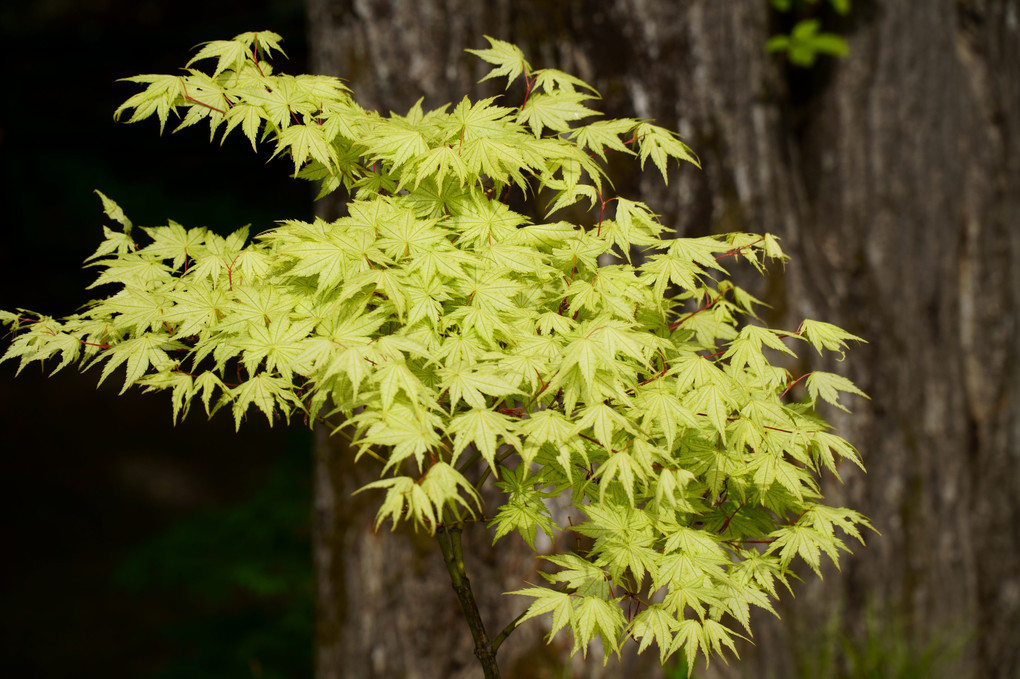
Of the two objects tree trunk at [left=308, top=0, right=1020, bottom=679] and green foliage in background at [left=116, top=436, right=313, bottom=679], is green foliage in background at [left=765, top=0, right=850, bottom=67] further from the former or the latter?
green foliage in background at [left=116, top=436, right=313, bottom=679]

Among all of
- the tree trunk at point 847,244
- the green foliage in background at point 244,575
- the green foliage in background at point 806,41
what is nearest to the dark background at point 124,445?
the green foliage in background at point 244,575

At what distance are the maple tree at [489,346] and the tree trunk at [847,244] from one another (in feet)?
4.17

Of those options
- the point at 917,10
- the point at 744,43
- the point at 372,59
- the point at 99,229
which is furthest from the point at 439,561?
the point at 99,229

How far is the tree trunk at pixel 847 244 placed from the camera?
2.81 metres

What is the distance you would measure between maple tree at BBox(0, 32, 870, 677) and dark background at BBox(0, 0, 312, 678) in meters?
3.09

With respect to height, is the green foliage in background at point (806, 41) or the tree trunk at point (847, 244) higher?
the green foliage in background at point (806, 41)

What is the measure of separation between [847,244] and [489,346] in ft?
8.03

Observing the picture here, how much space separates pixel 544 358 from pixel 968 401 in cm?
314

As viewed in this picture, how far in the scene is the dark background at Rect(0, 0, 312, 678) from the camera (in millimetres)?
4324

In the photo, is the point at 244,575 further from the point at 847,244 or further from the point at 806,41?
the point at 806,41

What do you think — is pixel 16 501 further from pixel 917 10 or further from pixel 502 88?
pixel 917 10

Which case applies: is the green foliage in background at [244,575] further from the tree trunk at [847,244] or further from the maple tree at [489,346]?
the maple tree at [489,346]

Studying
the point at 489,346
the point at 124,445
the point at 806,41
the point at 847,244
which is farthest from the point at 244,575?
the point at 124,445

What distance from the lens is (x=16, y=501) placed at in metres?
7.45
